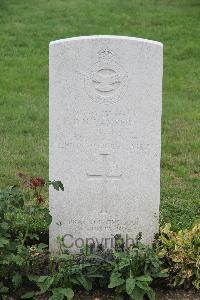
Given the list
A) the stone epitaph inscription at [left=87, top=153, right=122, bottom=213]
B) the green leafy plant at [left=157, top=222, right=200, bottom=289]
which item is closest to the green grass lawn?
the green leafy plant at [left=157, top=222, right=200, bottom=289]

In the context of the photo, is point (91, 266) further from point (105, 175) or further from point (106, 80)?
point (106, 80)

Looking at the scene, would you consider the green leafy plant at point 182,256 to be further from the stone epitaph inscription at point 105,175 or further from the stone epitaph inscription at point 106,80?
the stone epitaph inscription at point 106,80

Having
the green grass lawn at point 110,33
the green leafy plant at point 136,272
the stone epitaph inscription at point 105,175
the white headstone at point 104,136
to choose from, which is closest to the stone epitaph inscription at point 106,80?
the white headstone at point 104,136

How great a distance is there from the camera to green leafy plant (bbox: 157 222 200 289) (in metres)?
4.85

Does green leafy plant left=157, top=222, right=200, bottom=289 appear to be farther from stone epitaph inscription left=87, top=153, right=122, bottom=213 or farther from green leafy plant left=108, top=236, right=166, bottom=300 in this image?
stone epitaph inscription left=87, top=153, right=122, bottom=213

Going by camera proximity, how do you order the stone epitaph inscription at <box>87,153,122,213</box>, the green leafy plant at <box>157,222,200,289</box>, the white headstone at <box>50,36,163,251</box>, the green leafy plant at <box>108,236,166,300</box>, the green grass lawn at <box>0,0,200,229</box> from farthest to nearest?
the green grass lawn at <box>0,0,200,229</box> → the stone epitaph inscription at <box>87,153,122,213</box> → the white headstone at <box>50,36,163,251</box> → the green leafy plant at <box>157,222,200,289</box> → the green leafy plant at <box>108,236,166,300</box>

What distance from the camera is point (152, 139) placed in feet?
16.6

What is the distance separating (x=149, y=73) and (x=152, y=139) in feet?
1.52

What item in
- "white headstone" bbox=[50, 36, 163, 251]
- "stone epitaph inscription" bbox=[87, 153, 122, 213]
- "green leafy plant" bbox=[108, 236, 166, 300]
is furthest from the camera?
"stone epitaph inscription" bbox=[87, 153, 122, 213]

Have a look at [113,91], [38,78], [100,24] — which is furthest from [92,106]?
[100,24]

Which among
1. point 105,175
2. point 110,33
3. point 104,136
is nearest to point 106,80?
point 104,136

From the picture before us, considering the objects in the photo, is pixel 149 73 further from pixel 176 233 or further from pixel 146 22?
pixel 146 22

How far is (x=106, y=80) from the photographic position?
5000 mm

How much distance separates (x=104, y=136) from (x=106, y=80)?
39cm
